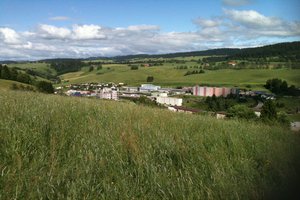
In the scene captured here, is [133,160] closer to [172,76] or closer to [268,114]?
[268,114]

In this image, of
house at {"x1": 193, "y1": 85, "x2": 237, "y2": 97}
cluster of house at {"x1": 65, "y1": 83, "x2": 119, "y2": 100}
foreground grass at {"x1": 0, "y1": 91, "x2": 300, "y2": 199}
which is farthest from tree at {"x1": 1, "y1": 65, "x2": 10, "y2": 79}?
foreground grass at {"x1": 0, "y1": 91, "x2": 300, "y2": 199}

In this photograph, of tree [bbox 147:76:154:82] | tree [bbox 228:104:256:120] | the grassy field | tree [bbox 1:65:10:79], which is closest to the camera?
Answer: tree [bbox 228:104:256:120]

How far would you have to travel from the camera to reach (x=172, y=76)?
506ft

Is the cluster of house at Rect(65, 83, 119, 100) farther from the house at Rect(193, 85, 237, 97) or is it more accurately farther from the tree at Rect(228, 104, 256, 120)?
the house at Rect(193, 85, 237, 97)

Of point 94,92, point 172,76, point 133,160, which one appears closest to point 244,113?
point 133,160

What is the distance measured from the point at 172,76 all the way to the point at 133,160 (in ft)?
497

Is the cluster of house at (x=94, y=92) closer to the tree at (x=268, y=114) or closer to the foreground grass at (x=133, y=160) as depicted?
the tree at (x=268, y=114)

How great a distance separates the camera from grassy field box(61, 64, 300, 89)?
118 m

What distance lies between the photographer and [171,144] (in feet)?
13.5

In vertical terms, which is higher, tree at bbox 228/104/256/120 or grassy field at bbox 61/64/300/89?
tree at bbox 228/104/256/120

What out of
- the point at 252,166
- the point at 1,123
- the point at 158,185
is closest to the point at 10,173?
the point at 158,185

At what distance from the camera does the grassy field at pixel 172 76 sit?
4644 inches

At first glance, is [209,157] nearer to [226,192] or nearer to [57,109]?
[226,192]

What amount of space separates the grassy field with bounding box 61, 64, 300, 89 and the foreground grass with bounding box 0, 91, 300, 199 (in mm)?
101489
